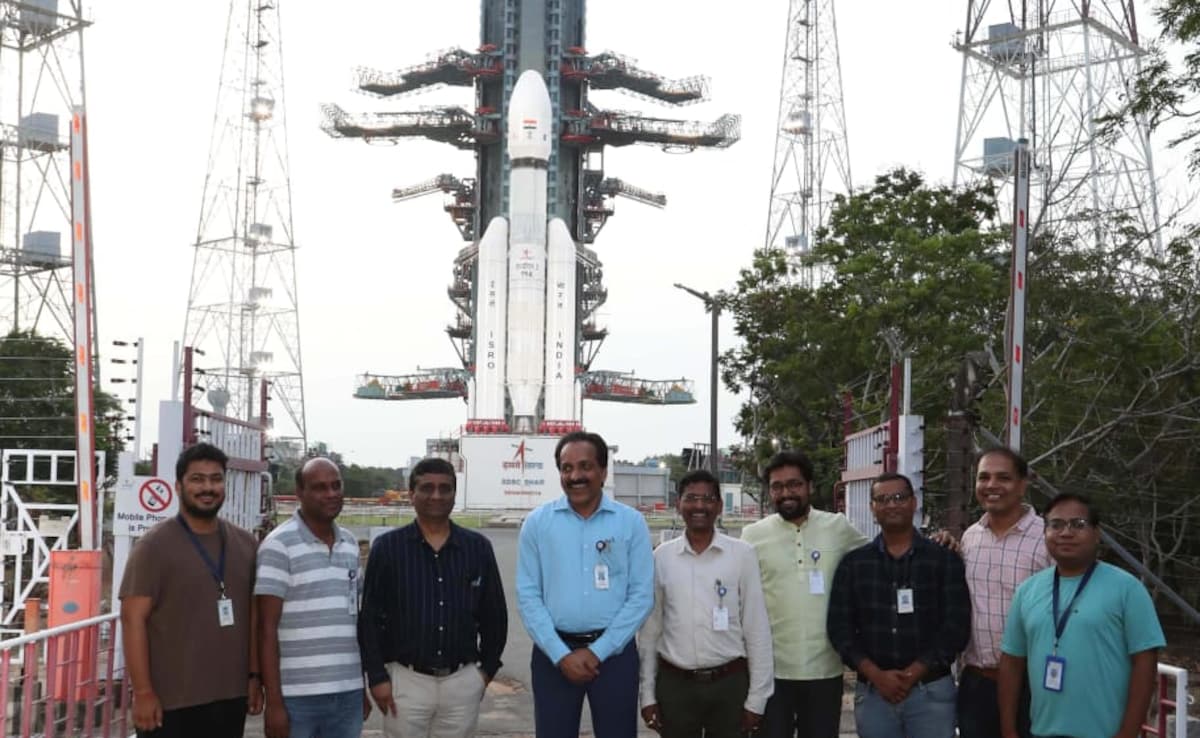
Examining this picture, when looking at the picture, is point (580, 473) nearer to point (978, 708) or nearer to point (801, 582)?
point (801, 582)

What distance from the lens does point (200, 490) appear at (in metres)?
5.74

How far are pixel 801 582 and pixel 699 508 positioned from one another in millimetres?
598

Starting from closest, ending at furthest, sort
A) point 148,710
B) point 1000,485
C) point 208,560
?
point 148,710 → point 208,560 → point 1000,485

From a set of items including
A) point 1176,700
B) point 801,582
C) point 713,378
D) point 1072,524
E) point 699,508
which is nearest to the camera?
point 1072,524

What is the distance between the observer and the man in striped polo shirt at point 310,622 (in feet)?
18.9

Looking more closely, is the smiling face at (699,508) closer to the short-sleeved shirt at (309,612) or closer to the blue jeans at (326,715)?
the short-sleeved shirt at (309,612)

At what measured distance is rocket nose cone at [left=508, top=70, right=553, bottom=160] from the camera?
5159cm

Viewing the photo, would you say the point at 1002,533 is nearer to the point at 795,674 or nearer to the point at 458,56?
the point at 795,674

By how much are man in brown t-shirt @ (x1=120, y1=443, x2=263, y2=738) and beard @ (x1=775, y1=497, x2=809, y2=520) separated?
2398 millimetres

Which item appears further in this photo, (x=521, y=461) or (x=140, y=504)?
(x=521, y=461)

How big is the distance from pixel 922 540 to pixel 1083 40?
30732mm

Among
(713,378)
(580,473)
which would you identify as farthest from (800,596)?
(713,378)

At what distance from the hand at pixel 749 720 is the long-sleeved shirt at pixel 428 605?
1.13 m

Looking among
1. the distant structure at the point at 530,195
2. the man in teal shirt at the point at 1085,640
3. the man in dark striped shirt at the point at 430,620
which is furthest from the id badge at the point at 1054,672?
the distant structure at the point at 530,195
